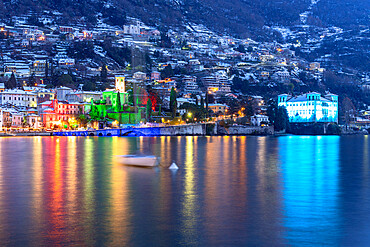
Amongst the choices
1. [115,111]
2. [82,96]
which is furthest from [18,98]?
[115,111]

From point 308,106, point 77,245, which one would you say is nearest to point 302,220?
point 77,245

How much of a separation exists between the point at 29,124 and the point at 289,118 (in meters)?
52.7

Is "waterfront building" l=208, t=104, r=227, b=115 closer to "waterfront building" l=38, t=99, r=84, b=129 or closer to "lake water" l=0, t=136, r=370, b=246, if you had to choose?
"waterfront building" l=38, t=99, r=84, b=129

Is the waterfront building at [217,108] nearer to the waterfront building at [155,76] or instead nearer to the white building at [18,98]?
Result: the waterfront building at [155,76]

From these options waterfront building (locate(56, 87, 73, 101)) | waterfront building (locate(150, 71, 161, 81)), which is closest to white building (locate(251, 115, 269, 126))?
waterfront building (locate(56, 87, 73, 101))

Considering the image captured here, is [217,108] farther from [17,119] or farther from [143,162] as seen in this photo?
[143,162]

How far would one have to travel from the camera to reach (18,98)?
96.0 meters

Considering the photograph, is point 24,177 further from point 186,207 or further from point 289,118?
point 289,118

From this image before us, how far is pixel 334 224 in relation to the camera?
14.9 metres

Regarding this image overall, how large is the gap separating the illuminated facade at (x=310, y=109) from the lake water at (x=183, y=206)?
7330 centimetres

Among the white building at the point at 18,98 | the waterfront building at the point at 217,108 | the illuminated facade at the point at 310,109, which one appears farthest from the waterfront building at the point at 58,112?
the illuminated facade at the point at 310,109

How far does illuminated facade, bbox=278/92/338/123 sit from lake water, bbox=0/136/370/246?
73302mm

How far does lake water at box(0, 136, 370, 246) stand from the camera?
13.4m

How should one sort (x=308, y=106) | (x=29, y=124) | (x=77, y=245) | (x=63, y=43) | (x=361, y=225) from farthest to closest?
(x=63, y=43), (x=308, y=106), (x=29, y=124), (x=361, y=225), (x=77, y=245)
